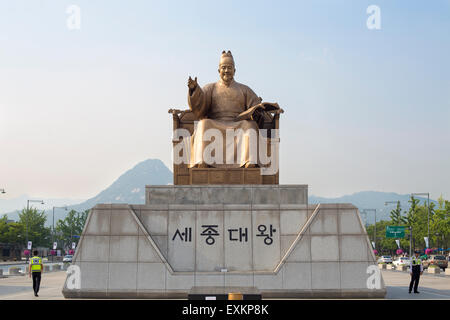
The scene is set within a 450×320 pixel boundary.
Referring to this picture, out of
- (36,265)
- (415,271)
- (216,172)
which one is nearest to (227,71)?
(216,172)

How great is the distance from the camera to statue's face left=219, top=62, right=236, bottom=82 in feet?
52.5

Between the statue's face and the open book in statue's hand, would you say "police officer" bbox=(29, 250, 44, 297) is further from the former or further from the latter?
the statue's face

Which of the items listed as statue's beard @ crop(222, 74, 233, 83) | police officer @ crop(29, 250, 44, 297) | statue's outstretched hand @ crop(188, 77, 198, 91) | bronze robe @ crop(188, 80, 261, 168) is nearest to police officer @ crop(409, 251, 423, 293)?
bronze robe @ crop(188, 80, 261, 168)

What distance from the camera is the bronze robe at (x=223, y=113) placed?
574 inches

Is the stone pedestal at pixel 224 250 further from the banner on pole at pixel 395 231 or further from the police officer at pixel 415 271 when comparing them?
the banner on pole at pixel 395 231

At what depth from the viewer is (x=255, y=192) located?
1357cm

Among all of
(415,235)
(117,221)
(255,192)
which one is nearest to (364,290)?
(255,192)

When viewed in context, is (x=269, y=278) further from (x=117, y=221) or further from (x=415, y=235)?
(x=415, y=235)

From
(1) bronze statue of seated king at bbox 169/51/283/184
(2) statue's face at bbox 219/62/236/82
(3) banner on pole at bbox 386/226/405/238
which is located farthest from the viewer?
(3) banner on pole at bbox 386/226/405/238

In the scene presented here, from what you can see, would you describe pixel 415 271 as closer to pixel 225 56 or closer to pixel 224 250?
pixel 224 250

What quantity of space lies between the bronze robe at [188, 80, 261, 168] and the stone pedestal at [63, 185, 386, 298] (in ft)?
5.90

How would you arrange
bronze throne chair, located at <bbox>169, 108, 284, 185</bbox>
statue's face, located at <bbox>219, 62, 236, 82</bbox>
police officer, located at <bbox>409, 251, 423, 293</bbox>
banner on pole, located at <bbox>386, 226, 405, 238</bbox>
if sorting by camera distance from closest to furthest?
1. bronze throne chair, located at <bbox>169, 108, 284, 185</bbox>
2. police officer, located at <bbox>409, 251, 423, 293</bbox>
3. statue's face, located at <bbox>219, 62, 236, 82</bbox>
4. banner on pole, located at <bbox>386, 226, 405, 238</bbox>
